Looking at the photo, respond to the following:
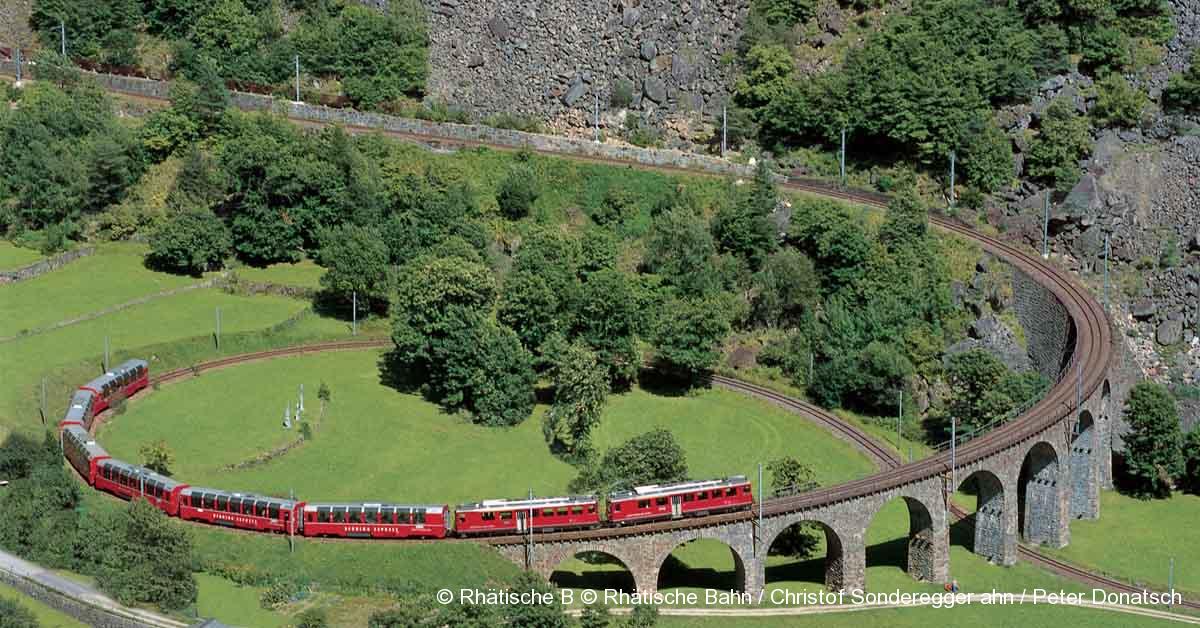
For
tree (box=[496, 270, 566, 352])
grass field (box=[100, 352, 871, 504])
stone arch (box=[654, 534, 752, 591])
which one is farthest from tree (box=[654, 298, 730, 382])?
stone arch (box=[654, 534, 752, 591])

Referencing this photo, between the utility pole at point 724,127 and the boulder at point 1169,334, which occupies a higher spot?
the utility pole at point 724,127

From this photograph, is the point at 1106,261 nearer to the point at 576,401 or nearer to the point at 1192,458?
the point at 1192,458

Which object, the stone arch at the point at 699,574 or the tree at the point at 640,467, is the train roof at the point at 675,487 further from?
the tree at the point at 640,467

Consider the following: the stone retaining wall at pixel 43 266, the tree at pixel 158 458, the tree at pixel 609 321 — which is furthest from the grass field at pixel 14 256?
the tree at pixel 609 321

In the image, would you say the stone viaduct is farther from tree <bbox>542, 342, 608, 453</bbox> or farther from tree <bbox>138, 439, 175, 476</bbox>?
tree <bbox>138, 439, 175, 476</bbox>

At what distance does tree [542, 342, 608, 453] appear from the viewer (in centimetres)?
13150

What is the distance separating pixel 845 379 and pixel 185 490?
49.0 m

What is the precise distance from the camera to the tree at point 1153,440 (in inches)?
5344

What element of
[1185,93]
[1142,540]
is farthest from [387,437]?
[1185,93]

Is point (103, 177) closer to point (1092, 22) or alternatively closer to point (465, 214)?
point (465, 214)

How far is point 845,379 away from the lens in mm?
140625

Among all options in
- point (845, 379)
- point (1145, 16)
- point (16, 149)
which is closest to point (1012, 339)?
point (845, 379)

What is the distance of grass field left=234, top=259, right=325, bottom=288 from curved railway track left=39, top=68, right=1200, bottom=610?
886cm

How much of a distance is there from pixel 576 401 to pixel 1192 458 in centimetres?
4352
